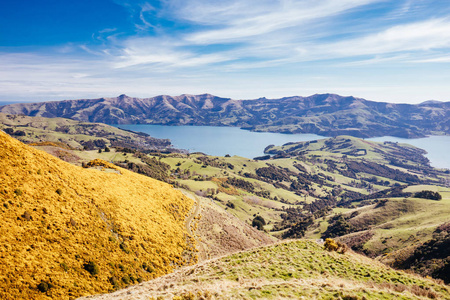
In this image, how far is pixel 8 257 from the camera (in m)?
24.6

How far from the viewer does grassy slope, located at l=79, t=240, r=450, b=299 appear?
21609mm

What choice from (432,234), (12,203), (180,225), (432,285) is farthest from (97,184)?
(432,234)

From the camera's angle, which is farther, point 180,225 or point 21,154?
point 180,225

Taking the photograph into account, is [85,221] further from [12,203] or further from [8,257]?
[8,257]

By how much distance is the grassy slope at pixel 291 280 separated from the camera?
21609 millimetres

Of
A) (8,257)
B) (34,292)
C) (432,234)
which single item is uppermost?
(8,257)

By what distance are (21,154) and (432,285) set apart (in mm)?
61157

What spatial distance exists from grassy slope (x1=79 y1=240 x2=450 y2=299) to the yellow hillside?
5773 mm

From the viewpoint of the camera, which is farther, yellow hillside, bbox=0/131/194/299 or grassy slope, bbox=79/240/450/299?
yellow hillside, bbox=0/131/194/299

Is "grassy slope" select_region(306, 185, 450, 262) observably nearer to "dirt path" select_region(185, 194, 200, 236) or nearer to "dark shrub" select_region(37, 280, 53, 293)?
"dirt path" select_region(185, 194, 200, 236)

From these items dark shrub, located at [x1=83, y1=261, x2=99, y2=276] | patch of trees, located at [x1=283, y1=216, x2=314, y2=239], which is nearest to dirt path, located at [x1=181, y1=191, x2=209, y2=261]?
dark shrub, located at [x1=83, y1=261, x2=99, y2=276]

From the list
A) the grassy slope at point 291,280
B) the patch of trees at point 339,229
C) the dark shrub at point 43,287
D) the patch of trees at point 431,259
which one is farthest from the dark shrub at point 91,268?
the patch of trees at point 339,229

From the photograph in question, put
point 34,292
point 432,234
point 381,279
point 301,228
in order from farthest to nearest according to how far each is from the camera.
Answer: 1. point 301,228
2. point 432,234
3. point 381,279
4. point 34,292

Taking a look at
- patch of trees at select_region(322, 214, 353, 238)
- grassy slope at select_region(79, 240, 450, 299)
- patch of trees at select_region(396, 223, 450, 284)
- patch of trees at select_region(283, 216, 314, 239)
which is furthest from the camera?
patch of trees at select_region(283, 216, 314, 239)
